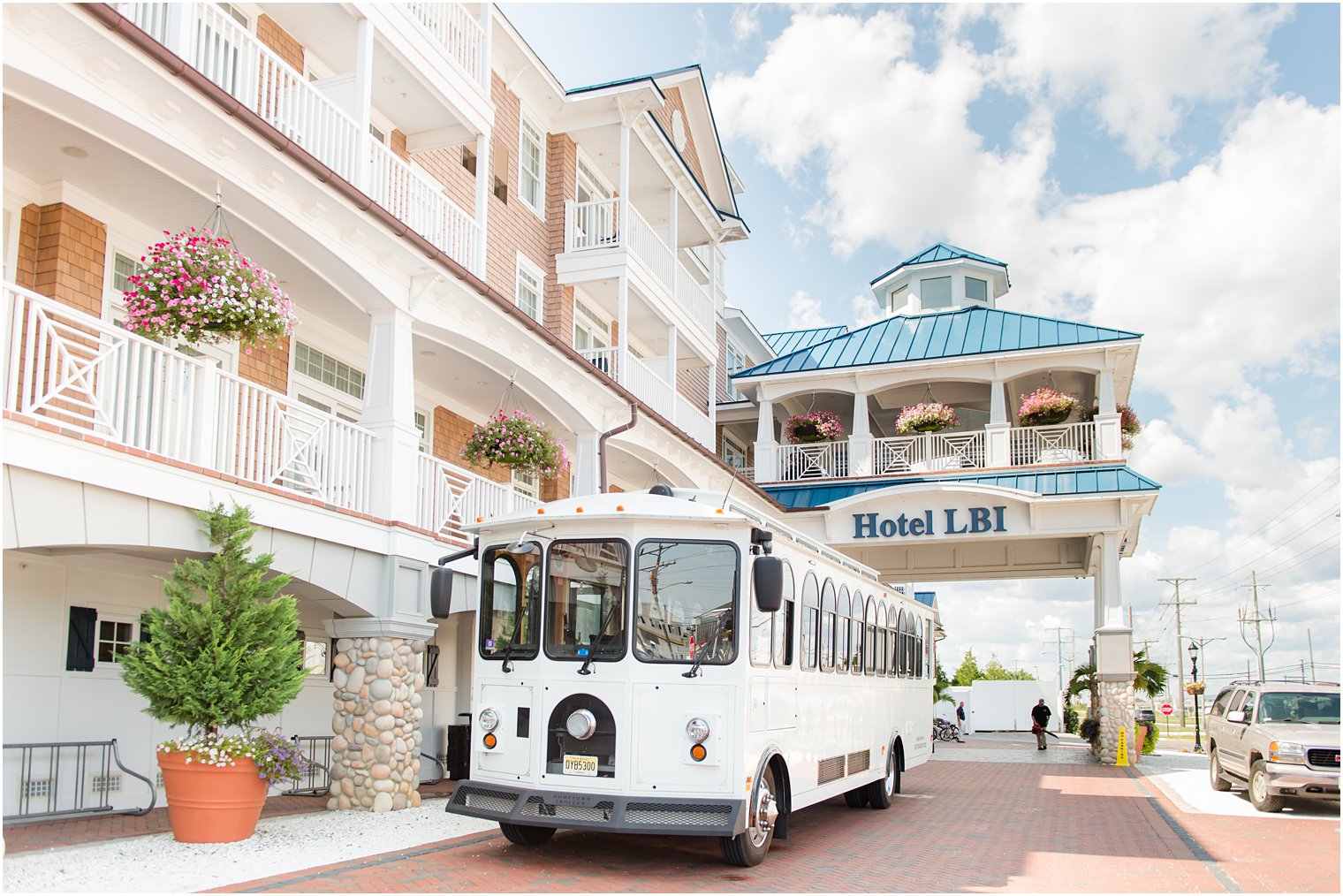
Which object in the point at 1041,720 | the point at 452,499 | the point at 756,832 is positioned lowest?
the point at 1041,720

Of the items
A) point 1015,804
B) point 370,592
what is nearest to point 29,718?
point 370,592

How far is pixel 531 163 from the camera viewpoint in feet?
70.4

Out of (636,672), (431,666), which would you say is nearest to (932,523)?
(431,666)

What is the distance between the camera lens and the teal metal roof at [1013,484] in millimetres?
24812

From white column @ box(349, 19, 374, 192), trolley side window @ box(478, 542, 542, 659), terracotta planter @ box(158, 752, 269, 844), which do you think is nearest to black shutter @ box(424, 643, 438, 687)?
white column @ box(349, 19, 374, 192)

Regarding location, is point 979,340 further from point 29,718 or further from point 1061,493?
point 29,718

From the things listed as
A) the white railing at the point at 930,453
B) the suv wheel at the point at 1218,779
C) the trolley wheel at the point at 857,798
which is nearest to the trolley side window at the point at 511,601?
the trolley wheel at the point at 857,798

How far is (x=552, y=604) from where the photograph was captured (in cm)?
992

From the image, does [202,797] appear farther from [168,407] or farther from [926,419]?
[926,419]

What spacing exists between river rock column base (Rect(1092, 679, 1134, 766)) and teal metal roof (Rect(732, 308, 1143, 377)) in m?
7.59

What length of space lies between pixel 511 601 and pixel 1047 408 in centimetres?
1893

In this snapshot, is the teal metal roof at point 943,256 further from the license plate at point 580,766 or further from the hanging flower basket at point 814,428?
the license plate at point 580,766

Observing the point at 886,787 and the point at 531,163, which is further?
the point at 531,163

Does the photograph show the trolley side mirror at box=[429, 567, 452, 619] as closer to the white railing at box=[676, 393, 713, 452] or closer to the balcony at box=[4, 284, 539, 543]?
the balcony at box=[4, 284, 539, 543]
